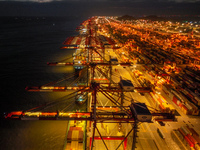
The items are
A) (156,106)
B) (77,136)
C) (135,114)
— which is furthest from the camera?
(156,106)

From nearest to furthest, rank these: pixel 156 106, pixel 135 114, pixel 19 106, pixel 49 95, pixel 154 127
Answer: pixel 135 114
pixel 154 127
pixel 156 106
pixel 19 106
pixel 49 95

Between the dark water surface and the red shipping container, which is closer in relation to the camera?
the red shipping container

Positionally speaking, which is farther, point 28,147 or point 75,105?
point 75,105

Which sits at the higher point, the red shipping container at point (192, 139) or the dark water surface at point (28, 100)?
the red shipping container at point (192, 139)

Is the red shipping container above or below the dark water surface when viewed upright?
above

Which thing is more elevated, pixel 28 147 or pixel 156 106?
pixel 156 106

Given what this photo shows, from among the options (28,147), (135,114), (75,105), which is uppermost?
(135,114)

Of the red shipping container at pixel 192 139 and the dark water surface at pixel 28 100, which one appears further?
the dark water surface at pixel 28 100

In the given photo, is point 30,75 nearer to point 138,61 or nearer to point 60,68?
point 60,68

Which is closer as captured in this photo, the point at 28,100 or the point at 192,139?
the point at 192,139

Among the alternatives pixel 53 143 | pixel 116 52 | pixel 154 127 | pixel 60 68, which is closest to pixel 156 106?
pixel 154 127

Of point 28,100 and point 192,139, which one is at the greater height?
point 192,139
